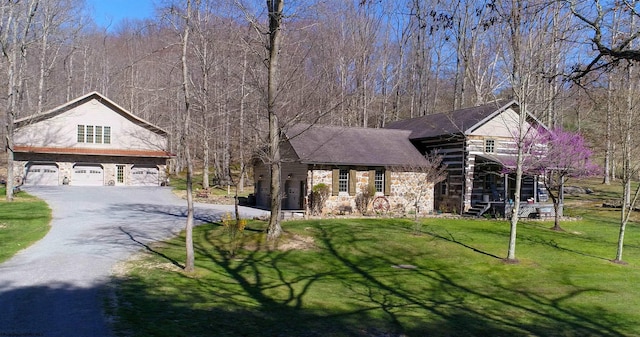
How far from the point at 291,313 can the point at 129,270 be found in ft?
14.7

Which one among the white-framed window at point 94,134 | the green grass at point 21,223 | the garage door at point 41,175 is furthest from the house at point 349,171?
the garage door at point 41,175

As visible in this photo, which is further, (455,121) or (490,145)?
(455,121)

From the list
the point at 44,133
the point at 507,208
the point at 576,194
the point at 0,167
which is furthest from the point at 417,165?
the point at 0,167

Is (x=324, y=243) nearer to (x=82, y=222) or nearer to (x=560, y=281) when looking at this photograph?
(x=560, y=281)

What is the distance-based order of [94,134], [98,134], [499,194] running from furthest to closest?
[98,134] → [94,134] → [499,194]

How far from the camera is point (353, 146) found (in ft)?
88.6

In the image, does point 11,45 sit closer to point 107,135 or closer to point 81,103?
point 81,103

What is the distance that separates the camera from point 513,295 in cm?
1209

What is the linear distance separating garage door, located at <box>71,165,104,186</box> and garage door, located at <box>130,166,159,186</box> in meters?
2.40

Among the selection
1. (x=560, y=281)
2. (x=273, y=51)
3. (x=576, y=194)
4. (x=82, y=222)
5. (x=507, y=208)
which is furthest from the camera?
(x=576, y=194)

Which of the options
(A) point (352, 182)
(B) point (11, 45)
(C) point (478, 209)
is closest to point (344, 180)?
(A) point (352, 182)

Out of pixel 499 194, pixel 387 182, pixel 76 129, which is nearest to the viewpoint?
pixel 387 182

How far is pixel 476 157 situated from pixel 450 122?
2740 mm

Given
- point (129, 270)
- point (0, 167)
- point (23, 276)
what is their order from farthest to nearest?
point (0, 167) < point (129, 270) < point (23, 276)
